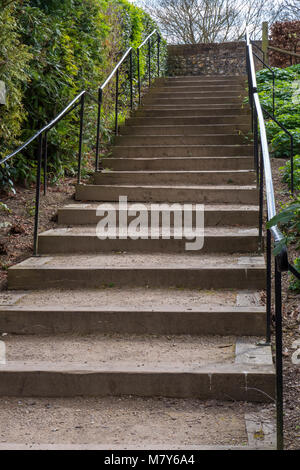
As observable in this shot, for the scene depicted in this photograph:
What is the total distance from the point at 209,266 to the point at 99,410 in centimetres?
133

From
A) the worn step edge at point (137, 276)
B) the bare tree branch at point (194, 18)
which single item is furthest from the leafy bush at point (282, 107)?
the bare tree branch at point (194, 18)

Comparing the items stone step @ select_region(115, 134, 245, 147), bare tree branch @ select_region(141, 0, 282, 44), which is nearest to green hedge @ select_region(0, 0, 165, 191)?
stone step @ select_region(115, 134, 245, 147)

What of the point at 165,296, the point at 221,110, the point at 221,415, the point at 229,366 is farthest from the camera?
the point at 221,110

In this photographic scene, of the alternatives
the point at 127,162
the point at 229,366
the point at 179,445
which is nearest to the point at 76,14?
the point at 127,162

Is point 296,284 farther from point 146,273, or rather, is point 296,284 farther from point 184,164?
point 184,164

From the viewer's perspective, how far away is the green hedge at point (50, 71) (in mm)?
4598

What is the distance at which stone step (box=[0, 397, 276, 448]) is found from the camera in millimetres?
2080

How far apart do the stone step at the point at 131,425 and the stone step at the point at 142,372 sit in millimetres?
43

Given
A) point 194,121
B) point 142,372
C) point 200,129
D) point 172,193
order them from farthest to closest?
point 194,121
point 200,129
point 172,193
point 142,372

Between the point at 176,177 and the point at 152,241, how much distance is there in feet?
4.57

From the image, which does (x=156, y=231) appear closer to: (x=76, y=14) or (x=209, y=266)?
(x=209, y=266)

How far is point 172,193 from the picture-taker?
15.3ft

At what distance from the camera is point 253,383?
2412 mm

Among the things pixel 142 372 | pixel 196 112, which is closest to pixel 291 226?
pixel 142 372
